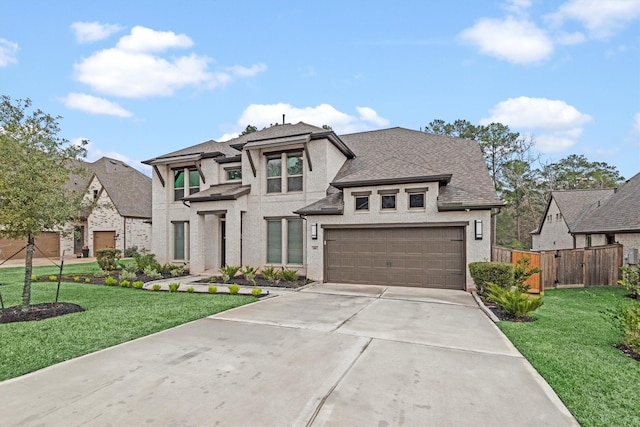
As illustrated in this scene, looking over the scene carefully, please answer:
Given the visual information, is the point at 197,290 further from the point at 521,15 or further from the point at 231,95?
the point at 521,15

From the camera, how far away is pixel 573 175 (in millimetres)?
33469

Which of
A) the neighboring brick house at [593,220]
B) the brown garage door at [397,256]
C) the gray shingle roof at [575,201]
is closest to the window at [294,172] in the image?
the brown garage door at [397,256]

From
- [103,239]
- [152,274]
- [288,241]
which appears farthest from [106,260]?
[103,239]

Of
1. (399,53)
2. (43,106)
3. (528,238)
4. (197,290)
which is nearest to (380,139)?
(399,53)

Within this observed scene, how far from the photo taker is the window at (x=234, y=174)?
1529cm

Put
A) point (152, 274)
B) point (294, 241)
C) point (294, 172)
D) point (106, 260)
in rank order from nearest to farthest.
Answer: point (152, 274) < point (294, 241) < point (294, 172) < point (106, 260)

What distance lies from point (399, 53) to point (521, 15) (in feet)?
16.2

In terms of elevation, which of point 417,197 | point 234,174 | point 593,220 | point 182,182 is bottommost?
point 593,220

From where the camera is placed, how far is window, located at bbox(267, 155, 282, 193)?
552 inches

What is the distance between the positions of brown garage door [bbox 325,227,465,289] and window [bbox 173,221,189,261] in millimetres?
8058

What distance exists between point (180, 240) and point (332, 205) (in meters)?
8.91

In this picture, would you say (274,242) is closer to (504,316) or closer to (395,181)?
(395,181)

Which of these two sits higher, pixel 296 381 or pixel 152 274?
pixel 296 381

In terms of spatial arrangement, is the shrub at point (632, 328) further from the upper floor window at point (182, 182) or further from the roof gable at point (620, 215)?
the upper floor window at point (182, 182)
